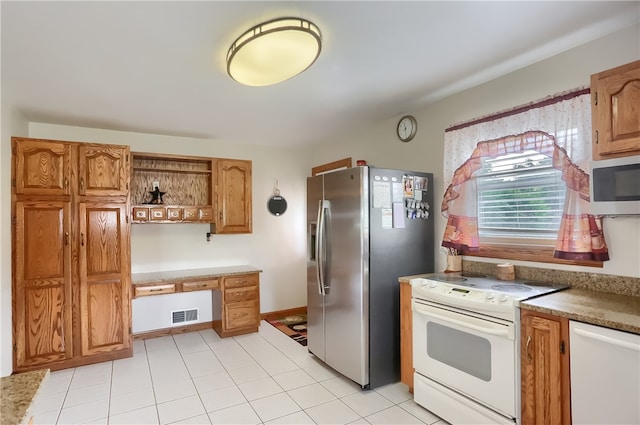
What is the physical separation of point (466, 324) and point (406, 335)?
2.18 feet

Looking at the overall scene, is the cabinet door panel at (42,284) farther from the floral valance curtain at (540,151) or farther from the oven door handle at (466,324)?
the floral valance curtain at (540,151)

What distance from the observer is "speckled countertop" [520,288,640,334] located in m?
1.49

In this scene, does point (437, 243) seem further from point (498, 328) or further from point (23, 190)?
point (23, 190)

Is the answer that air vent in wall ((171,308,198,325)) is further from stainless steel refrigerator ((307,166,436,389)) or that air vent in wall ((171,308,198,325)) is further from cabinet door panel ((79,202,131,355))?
stainless steel refrigerator ((307,166,436,389))

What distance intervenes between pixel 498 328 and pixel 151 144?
13.1 ft

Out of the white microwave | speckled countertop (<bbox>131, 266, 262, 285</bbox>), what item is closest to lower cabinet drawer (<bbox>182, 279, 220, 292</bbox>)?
speckled countertop (<bbox>131, 266, 262, 285</bbox>)

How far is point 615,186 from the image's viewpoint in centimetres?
179

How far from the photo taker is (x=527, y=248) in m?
2.43

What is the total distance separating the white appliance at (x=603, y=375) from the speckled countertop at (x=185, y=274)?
10.5ft

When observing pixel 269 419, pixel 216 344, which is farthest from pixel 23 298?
pixel 269 419

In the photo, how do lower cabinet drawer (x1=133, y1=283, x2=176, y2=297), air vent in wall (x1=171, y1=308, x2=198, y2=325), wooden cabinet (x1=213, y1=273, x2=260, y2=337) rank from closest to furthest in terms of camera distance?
lower cabinet drawer (x1=133, y1=283, x2=176, y2=297) → wooden cabinet (x1=213, y1=273, x2=260, y2=337) → air vent in wall (x1=171, y1=308, x2=198, y2=325)

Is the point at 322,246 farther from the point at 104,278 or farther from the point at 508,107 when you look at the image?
the point at 104,278

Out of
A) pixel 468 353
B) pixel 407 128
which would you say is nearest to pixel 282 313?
pixel 407 128

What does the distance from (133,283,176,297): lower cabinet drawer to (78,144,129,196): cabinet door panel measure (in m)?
1.00
